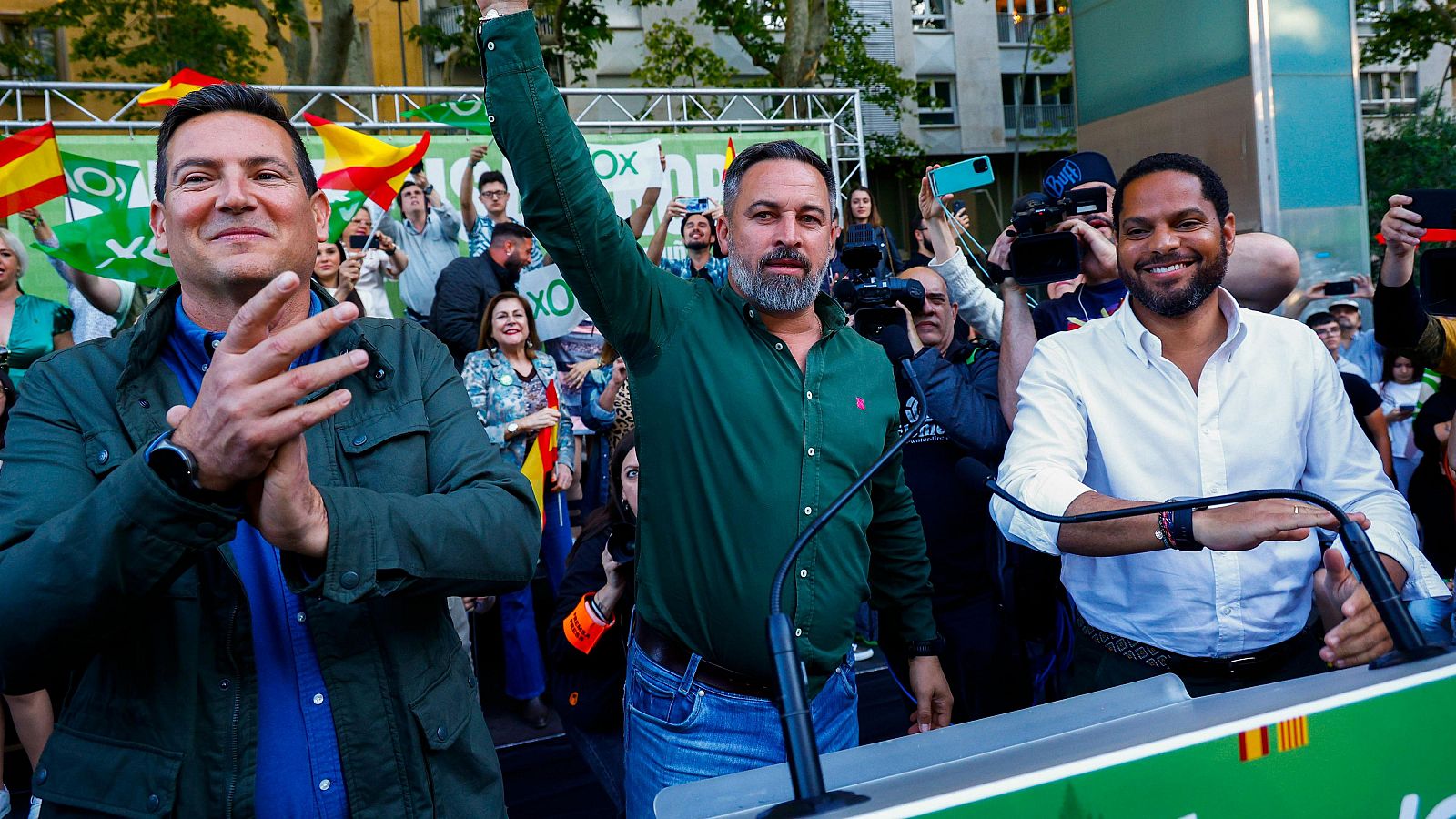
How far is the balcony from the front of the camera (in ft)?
104

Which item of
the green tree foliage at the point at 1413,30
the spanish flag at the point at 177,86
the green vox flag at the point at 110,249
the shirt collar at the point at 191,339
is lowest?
the shirt collar at the point at 191,339

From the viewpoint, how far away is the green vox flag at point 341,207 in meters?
6.27

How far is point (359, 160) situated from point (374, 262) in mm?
1044

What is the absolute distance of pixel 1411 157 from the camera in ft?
46.5

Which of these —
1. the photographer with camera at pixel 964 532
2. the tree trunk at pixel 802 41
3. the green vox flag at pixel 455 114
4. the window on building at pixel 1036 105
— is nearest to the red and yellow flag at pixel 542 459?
the photographer with camera at pixel 964 532

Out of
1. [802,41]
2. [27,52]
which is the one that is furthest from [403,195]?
[27,52]

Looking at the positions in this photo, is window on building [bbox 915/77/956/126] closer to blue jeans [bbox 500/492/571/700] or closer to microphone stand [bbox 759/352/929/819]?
blue jeans [bbox 500/492/571/700]

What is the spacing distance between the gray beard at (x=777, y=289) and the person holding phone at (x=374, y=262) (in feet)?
18.0

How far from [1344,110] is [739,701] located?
8.34 m

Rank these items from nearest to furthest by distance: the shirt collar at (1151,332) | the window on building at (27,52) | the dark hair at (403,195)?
the shirt collar at (1151,332) → the dark hair at (403,195) → the window on building at (27,52)

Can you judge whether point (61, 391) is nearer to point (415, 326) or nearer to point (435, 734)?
point (415, 326)

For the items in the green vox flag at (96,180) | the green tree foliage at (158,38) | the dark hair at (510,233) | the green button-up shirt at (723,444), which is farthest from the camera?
the green tree foliage at (158,38)

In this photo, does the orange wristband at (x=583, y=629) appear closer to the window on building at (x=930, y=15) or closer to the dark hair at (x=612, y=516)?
the dark hair at (x=612, y=516)

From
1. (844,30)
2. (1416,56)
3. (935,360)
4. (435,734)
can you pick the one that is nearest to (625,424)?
(935,360)
